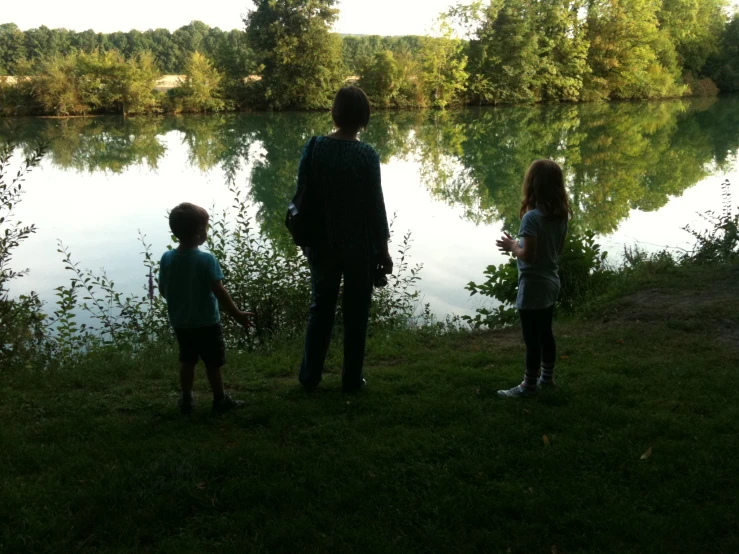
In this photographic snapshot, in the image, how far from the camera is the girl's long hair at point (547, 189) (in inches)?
146

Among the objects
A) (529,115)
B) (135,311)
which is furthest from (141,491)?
(529,115)

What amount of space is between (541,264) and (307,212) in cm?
143

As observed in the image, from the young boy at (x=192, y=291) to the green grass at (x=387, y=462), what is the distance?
40cm

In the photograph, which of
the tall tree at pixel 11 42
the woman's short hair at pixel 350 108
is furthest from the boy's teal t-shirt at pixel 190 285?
the tall tree at pixel 11 42

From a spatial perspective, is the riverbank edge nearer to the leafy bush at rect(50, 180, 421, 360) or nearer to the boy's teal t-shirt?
the leafy bush at rect(50, 180, 421, 360)

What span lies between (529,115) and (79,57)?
2692cm

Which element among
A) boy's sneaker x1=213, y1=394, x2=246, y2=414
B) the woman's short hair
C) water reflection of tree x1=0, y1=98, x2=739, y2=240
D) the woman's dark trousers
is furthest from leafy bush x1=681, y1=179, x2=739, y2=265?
boy's sneaker x1=213, y1=394, x2=246, y2=414

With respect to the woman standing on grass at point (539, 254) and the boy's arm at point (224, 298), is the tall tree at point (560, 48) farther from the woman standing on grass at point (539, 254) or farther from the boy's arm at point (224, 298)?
the boy's arm at point (224, 298)

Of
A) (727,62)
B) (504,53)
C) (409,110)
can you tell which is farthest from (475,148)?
(727,62)

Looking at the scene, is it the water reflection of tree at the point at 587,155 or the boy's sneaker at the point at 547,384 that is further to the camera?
the water reflection of tree at the point at 587,155

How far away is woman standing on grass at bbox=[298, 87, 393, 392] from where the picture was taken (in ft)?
11.8

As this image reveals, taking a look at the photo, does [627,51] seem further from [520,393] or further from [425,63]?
[520,393]

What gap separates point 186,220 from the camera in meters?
3.45

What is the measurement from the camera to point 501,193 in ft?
49.9
